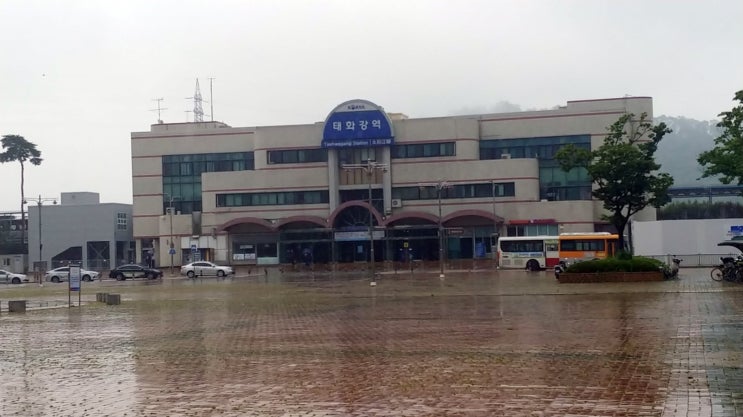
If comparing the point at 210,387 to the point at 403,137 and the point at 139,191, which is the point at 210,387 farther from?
the point at 139,191

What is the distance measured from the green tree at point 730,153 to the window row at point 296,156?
48340 millimetres

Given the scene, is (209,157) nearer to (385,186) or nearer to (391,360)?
(385,186)


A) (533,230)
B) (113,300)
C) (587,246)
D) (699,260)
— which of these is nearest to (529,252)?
(587,246)

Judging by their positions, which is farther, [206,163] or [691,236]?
[206,163]

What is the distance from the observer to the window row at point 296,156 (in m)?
84.0

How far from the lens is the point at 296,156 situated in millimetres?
84438

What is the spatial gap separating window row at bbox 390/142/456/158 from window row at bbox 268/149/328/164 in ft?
24.3

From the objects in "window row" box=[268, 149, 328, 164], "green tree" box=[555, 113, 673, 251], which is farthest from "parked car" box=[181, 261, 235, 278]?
"green tree" box=[555, 113, 673, 251]

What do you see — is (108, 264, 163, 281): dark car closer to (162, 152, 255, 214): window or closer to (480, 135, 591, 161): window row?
(162, 152, 255, 214): window

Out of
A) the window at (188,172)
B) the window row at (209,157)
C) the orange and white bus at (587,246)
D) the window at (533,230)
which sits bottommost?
the orange and white bus at (587,246)

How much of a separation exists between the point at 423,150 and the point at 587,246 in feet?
90.8

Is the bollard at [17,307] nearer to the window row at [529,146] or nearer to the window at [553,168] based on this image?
the window row at [529,146]

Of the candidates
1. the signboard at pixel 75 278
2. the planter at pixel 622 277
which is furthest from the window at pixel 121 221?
the planter at pixel 622 277

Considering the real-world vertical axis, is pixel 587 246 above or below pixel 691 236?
below
